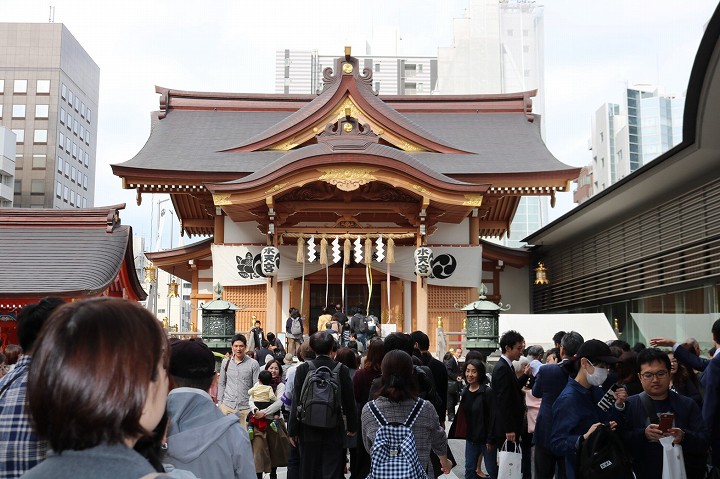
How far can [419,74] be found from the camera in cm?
8056

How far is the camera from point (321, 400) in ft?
18.2

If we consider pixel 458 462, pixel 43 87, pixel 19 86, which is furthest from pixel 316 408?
pixel 19 86

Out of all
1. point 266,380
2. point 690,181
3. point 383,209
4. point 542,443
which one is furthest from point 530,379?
point 383,209

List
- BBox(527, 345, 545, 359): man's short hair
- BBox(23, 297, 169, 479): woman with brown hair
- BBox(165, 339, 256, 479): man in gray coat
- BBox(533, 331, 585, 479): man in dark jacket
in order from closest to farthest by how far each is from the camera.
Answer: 1. BBox(23, 297, 169, 479): woman with brown hair
2. BBox(165, 339, 256, 479): man in gray coat
3. BBox(533, 331, 585, 479): man in dark jacket
4. BBox(527, 345, 545, 359): man's short hair

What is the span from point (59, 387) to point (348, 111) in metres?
18.3

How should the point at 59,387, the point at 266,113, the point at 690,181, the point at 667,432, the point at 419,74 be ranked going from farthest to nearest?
the point at 419,74 < the point at 266,113 < the point at 690,181 < the point at 667,432 < the point at 59,387

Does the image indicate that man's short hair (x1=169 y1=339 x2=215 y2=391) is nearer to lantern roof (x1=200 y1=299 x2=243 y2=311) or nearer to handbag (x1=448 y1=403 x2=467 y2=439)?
handbag (x1=448 y1=403 x2=467 y2=439)

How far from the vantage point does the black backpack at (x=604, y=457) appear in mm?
4301

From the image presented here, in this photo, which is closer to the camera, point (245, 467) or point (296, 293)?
point (245, 467)

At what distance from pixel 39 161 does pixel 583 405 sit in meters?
62.2

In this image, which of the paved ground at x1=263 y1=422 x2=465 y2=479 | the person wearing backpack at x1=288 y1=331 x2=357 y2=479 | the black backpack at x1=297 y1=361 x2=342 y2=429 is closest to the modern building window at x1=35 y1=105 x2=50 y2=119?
the paved ground at x1=263 y1=422 x2=465 y2=479

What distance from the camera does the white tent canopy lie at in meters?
13.4

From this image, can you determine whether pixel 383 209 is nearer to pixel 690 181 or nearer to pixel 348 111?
pixel 348 111

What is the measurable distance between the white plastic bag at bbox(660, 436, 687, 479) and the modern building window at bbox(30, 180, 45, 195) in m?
61.8
